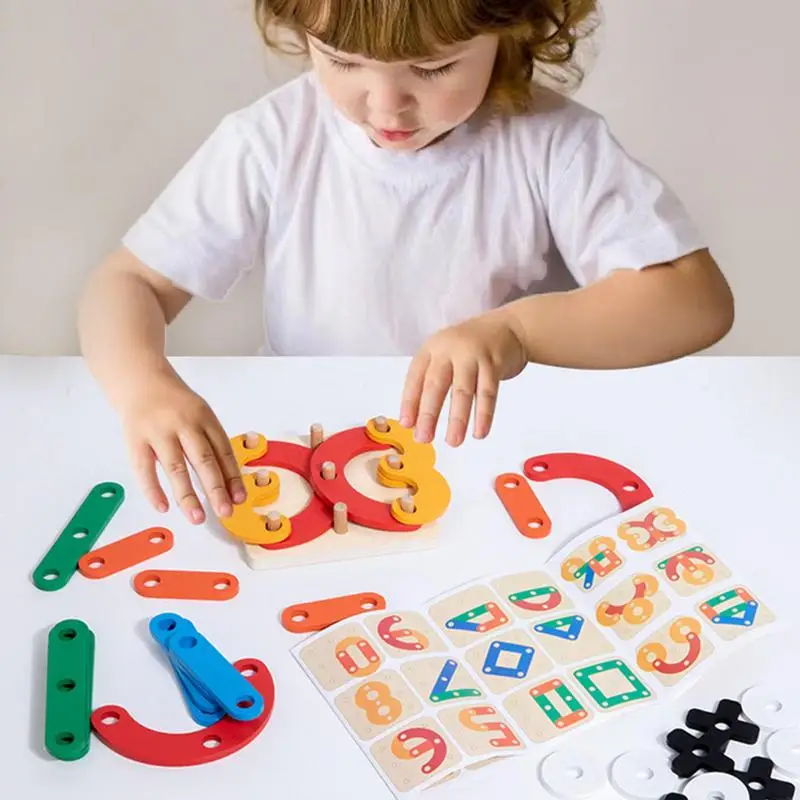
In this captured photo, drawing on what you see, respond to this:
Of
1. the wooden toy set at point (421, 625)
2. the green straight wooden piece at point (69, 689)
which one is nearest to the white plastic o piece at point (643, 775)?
the wooden toy set at point (421, 625)

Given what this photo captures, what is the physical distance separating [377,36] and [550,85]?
0.20 meters

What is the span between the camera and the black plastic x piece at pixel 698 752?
0.48 meters

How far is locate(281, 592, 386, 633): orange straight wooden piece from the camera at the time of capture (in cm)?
54

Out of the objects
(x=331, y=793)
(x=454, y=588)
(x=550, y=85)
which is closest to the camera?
(x=331, y=793)

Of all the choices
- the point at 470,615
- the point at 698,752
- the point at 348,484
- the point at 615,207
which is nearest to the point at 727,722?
the point at 698,752

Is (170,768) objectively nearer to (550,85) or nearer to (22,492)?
(22,492)

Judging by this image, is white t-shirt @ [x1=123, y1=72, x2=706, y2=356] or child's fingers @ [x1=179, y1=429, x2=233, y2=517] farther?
white t-shirt @ [x1=123, y1=72, x2=706, y2=356]

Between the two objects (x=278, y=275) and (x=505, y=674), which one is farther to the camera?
(x=278, y=275)

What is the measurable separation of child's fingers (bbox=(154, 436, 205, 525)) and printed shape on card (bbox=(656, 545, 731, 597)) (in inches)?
8.8

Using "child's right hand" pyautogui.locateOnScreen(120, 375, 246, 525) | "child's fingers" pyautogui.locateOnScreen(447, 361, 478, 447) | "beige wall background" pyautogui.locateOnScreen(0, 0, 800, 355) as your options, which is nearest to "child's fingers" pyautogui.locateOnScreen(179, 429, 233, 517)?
"child's right hand" pyautogui.locateOnScreen(120, 375, 246, 525)

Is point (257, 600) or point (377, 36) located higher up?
point (377, 36)

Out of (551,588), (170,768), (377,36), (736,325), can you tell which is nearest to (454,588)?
(551,588)

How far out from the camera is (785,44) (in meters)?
0.76

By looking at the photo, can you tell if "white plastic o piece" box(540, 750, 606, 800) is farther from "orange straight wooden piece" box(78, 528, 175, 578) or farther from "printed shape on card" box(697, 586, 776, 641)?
"orange straight wooden piece" box(78, 528, 175, 578)
